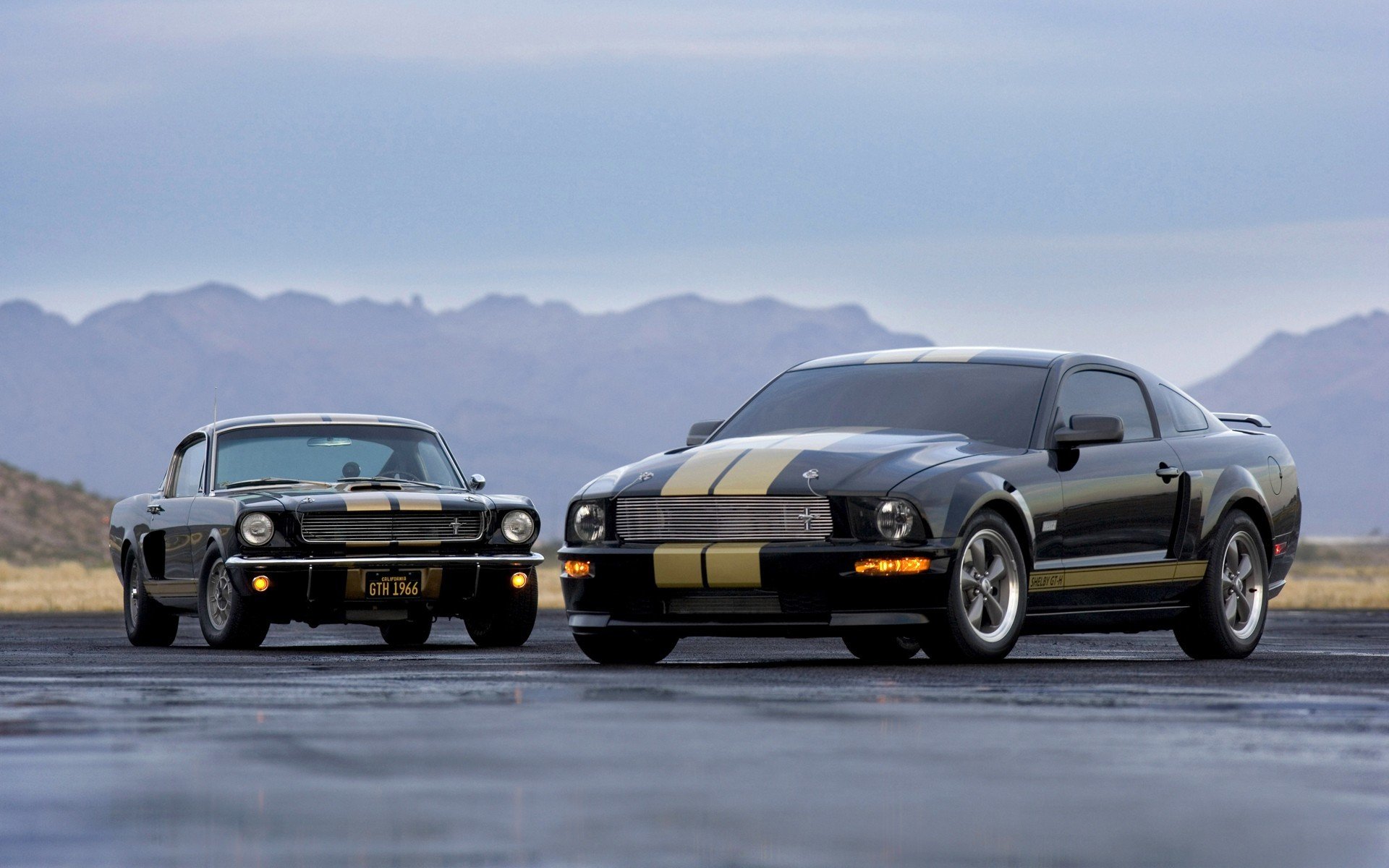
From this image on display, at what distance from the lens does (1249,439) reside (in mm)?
13820

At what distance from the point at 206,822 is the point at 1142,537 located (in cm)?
755

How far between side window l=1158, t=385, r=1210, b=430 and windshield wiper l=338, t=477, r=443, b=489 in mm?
5052

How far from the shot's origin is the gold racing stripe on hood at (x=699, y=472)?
11523 millimetres

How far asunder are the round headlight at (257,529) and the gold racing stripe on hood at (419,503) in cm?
79

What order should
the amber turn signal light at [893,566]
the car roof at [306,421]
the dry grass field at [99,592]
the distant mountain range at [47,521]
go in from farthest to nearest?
the distant mountain range at [47,521] → the dry grass field at [99,592] → the car roof at [306,421] → the amber turn signal light at [893,566]

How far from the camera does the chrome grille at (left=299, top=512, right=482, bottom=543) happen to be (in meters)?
14.8

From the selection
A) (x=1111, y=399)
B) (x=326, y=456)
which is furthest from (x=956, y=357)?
(x=326, y=456)

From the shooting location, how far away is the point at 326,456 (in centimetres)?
1627

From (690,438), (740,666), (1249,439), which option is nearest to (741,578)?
(740,666)

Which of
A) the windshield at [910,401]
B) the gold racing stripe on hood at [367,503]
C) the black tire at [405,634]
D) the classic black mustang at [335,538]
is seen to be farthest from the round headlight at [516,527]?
the windshield at [910,401]

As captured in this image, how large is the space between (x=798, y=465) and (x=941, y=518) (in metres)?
0.74

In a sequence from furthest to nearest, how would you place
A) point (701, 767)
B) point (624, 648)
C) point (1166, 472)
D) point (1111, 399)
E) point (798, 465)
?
point (1111, 399), point (1166, 472), point (624, 648), point (798, 465), point (701, 767)

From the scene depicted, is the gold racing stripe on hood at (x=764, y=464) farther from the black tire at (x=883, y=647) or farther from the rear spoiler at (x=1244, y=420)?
the rear spoiler at (x=1244, y=420)

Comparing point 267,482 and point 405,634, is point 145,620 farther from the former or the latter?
point 405,634
